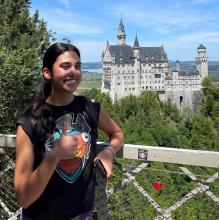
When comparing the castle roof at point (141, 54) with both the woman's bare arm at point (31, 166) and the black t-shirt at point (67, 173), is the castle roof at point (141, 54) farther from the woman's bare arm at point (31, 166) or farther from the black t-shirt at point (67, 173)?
the woman's bare arm at point (31, 166)

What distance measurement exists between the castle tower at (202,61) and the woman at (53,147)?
82611 mm

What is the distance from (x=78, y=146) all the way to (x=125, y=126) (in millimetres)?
42782

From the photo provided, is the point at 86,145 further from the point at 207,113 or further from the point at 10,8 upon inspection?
the point at 207,113

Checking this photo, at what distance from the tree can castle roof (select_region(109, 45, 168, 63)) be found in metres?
59.0

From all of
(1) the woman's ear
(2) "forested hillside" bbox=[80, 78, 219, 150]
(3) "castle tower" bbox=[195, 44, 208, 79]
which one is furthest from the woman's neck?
(3) "castle tower" bbox=[195, 44, 208, 79]

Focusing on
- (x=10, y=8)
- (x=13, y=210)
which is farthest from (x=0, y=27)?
(x=13, y=210)

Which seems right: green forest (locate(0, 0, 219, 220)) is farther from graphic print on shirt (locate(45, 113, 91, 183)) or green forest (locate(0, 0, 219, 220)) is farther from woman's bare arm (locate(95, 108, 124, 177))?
graphic print on shirt (locate(45, 113, 91, 183))

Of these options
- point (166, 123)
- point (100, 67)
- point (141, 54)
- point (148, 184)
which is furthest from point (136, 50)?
point (148, 184)

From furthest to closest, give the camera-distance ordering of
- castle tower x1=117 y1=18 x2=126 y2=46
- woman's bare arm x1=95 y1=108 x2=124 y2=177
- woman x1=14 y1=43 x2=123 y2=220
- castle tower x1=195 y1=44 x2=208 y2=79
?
castle tower x1=117 y1=18 x2=126 y2=46 → castle tower x1=195 y1=44 x2=208 y2=79 → woman's bare arm x1=95 y1=108 x2=124 y2=177 → woman x1=14 y1=43 x2=123 y2=220

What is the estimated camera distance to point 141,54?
77375mm

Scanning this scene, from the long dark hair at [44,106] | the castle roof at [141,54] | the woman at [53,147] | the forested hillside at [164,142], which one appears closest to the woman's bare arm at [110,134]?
the woman at [53,147]

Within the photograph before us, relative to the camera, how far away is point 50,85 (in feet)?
6.97

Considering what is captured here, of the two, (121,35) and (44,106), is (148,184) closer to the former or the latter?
(44,106)

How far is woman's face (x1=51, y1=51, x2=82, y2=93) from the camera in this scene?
2.00 meters
